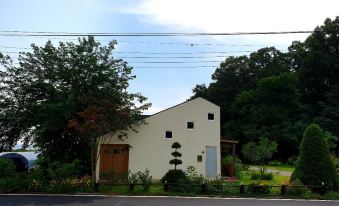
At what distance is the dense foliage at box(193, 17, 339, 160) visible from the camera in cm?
5438

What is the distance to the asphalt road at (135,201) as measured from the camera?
1573 cm

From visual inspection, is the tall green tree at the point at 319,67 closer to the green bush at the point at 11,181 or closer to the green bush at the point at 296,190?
the green bush at the point at 296,190

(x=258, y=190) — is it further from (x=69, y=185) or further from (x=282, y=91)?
(x=282, y=91)

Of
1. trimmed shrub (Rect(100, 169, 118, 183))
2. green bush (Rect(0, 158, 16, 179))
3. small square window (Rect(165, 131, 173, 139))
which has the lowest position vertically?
trimmed shrub (Rect(100, 169, 118, 183))

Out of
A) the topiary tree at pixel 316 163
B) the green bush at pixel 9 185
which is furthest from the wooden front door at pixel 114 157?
the topiary tree at pixel 316 163

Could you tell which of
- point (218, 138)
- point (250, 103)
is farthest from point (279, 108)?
point (218, 138)

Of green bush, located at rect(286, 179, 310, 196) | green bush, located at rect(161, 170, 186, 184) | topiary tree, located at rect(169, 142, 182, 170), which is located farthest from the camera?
topiary tree, located at rect(169, 142, 182, 170)

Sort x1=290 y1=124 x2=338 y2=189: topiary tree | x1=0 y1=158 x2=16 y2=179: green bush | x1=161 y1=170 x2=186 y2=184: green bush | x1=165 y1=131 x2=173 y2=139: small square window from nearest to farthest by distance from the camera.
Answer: x1=290 y1=124 x2=338 y2=189: topiary tree → x1=0 y1=158 x2=16 y2=179: green bush → x1=161 y1=170 x2=186 y2=184: green bush → x1=165 y1=131 x2=173 y2=139: small square window

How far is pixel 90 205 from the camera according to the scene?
15102mm

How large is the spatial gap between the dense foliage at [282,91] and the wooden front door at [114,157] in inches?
1270

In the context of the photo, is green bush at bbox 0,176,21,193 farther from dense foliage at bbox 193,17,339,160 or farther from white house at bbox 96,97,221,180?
dense foliage at bbox 193,17,339,160

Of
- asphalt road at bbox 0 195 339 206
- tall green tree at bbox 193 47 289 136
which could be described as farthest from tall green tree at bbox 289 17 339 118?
asphalt road at bbox 0 195 339 206

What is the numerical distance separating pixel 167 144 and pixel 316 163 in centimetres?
923

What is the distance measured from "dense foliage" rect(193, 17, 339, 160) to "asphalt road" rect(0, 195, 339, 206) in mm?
36600
